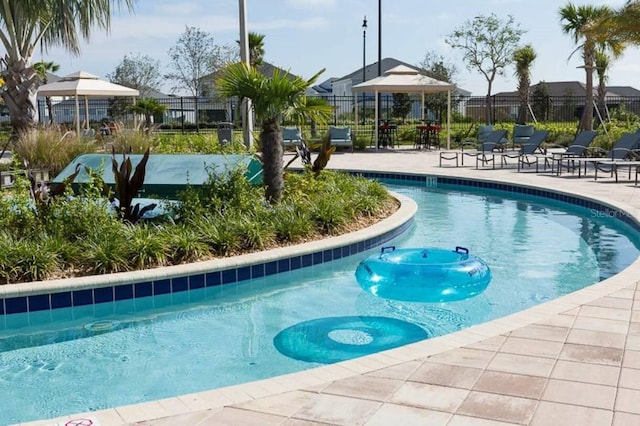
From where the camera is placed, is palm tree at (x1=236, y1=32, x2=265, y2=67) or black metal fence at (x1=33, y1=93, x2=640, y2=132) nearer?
palm tree at (x1=236, y1=32, x2=265, y2=67)

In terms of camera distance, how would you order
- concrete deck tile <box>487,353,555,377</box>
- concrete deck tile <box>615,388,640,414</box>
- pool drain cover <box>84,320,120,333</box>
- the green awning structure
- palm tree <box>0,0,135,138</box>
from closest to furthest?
concrete deck tile <box>615,388,640,414</box>, concrete deck tile <box>487,353,555,377</box>, pool drain cover <box>84,320,120,333</box>, the green awning structure, palm tree <box>0,0,135,138</box>

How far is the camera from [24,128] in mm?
13914

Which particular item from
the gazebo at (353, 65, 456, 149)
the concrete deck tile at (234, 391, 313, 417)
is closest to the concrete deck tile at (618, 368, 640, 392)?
the concrete deck tile at (234, 391, 313, 417)

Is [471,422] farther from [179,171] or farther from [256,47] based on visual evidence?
[256,47]

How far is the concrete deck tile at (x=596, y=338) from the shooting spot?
408 centimetres

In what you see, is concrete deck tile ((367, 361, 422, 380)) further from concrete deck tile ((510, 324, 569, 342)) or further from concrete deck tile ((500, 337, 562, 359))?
concrete deck tile ((510, 324, 569, 342))

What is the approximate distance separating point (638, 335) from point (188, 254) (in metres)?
3.94

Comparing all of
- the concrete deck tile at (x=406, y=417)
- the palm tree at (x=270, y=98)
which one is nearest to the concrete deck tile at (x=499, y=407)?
the concrete deck tile at (x=406, y=417)

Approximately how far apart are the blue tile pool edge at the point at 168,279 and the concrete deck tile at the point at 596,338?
3131 mm

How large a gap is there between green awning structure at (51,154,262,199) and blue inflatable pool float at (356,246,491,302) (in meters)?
3.09

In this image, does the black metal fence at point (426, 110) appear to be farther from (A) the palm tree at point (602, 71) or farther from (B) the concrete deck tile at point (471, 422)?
(B) the concrete deck tile at point (471, 422)

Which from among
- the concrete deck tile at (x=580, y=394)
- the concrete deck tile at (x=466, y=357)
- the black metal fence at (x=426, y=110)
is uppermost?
the black metal fence at (x=426, y=110)

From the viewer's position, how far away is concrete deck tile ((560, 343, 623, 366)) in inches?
150

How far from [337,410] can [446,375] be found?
28.4 inches
